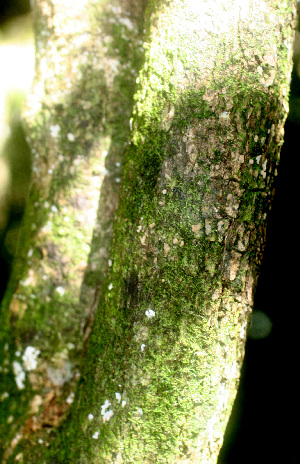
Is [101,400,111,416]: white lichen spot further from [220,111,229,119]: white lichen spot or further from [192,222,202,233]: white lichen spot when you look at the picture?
[220,111,229,119]: white lichen spot

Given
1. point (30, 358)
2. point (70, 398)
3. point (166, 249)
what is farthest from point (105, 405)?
point (166, 249)

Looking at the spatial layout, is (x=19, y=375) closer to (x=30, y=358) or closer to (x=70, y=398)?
(x=30, y=358)

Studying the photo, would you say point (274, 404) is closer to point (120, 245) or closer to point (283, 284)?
point (283, 284)

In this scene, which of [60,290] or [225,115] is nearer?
[225,115]

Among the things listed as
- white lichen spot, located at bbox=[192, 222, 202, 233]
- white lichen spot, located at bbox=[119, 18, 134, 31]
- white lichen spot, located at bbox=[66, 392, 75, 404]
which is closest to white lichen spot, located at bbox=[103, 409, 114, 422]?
white lichen spot, located at bbox=[66, 392, 75, 404]

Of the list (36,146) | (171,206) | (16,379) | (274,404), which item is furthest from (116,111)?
(274,404)

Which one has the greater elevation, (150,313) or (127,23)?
(127,23)
